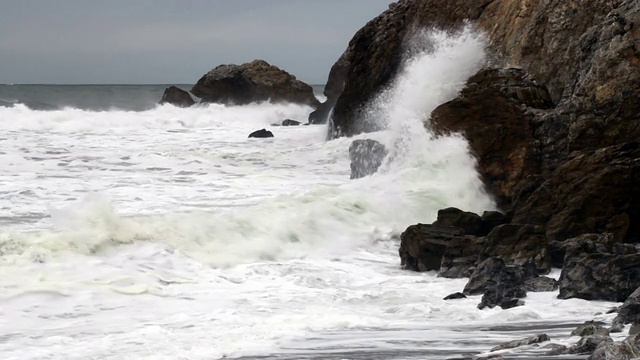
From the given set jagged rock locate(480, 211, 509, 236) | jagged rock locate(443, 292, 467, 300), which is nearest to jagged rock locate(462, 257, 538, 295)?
jagged rock locate(443, 292, 467, 300)

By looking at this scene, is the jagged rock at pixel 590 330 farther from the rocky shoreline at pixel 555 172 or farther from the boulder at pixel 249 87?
the boulder at pixel 249 87

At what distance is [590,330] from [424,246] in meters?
4.05

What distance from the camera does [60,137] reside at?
30094 millimetres

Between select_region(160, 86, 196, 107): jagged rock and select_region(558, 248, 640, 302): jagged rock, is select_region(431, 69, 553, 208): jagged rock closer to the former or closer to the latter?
select_region(558, 248, 640, 302): jagged rock

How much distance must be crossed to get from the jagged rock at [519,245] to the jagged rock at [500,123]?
3157 mm

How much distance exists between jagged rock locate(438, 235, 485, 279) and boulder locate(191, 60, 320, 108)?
32308 millimetres

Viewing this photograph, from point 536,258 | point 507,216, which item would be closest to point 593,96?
point 507,216

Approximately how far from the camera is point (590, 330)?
6.77 metres

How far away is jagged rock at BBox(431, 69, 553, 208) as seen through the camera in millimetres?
13578

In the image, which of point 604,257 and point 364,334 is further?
point 604,257

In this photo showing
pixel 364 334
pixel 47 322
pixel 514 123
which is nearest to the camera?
pixel 364 334

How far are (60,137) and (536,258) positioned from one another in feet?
74.1

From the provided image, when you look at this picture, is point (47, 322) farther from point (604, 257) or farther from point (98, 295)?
point (604, 257)

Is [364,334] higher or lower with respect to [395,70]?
lower
